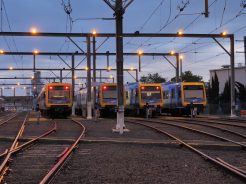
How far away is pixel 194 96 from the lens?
152ft

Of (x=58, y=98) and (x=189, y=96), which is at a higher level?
(x=189, y=96)

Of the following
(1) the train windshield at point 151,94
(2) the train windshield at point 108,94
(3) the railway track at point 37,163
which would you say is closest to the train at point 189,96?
(1) the train windshield at point 151,94

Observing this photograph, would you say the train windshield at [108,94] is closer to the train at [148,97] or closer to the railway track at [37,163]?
the train at [148,97]

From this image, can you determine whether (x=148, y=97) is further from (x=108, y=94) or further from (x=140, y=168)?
(x=140, y=168)

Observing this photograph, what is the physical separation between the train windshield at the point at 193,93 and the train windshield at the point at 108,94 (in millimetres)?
6485

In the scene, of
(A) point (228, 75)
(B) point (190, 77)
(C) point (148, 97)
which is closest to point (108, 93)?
(C) point (148, 97)

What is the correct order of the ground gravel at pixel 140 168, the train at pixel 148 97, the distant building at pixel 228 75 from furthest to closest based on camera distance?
1. the distant building at pixel 228 75
2. the train at pixel 148 97
3. the ground gravel at pixel 140 168

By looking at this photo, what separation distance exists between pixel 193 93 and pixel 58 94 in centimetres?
1193

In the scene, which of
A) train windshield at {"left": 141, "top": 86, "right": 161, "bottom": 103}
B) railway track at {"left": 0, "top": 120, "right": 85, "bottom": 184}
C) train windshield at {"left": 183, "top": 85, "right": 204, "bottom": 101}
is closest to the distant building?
train windshield at {"left": 183, "top": 85, "right": 204, "bottom": 101}

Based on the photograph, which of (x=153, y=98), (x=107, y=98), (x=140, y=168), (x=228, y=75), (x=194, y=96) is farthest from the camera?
(x=228, y=75)

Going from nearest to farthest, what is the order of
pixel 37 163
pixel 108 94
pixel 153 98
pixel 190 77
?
pixel 37 163 → pixel 153 98 → pixel 108 94 → pixel 190 77

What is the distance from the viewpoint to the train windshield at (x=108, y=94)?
47.6m

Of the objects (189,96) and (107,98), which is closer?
(189,96)

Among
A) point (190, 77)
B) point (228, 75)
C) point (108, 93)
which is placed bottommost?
point (108, 93)
